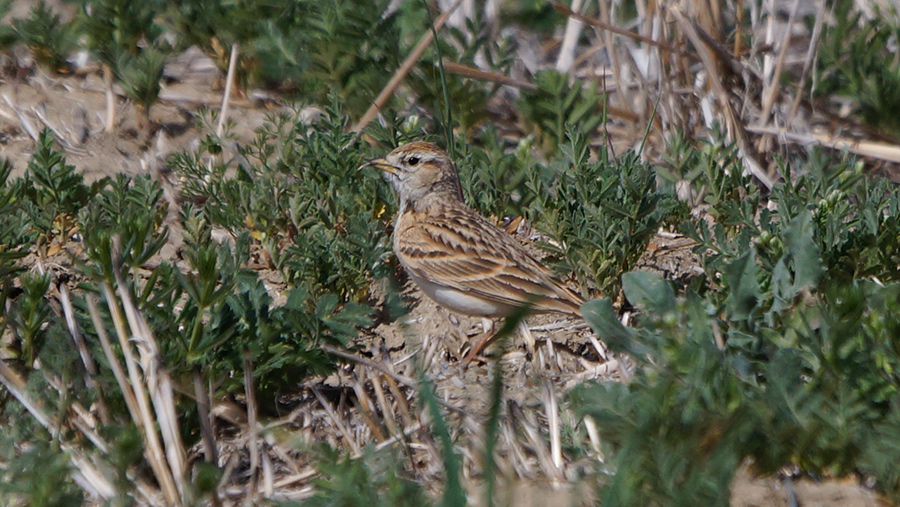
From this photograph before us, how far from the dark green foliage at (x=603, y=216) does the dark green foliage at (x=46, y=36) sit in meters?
3.59

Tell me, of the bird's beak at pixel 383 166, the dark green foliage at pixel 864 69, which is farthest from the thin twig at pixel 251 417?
the dark green foliage at pixel 864 69

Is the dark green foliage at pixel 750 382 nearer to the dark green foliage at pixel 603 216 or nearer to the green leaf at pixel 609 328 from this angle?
the green leaf at pixel 609 328

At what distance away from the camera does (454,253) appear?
17.0ft

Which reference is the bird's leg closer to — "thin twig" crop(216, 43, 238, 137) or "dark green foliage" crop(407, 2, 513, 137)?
"dark green foliage" crop(407, 2, 513, 137)

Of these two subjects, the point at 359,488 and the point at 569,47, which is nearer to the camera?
the point at 359,488

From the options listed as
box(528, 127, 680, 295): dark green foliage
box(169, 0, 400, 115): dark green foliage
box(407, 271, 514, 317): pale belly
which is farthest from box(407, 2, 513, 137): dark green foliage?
box(407, 271, 514, 317): pale belly

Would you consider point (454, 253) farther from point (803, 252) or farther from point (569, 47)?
point (569, 47)

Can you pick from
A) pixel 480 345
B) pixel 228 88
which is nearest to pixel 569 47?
pixel 228 88

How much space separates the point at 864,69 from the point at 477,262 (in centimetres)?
318

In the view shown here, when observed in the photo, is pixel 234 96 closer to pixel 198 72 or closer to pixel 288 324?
pixel 198 72

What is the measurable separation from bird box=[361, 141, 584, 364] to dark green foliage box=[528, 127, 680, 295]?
18 cm

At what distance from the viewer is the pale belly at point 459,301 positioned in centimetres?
498

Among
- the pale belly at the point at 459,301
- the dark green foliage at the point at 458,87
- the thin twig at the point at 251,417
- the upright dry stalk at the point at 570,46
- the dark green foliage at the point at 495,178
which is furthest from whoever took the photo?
the upright dry stalk at the point at 570,46

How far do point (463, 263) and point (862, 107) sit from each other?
127 inches
